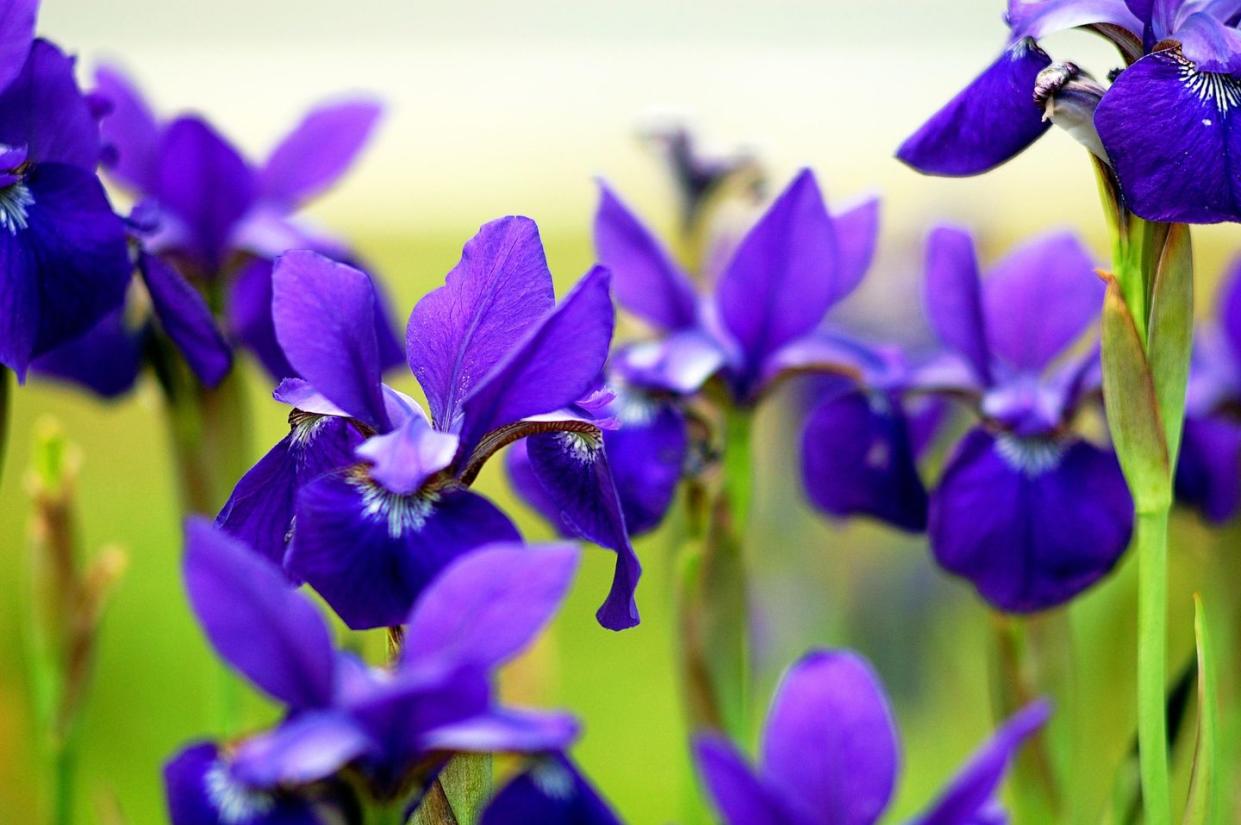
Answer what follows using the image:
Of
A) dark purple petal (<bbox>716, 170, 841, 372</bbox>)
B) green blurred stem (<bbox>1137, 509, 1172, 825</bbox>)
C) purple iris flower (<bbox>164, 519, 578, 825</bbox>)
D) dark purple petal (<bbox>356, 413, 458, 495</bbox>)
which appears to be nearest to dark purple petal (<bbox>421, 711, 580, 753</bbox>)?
purple iris flower (<bbox>164, 519, 578, 825</bbox>)

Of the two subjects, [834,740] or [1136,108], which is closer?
[834,740]

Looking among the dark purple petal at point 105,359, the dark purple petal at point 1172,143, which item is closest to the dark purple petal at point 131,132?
the dark purple petal at point 105,359

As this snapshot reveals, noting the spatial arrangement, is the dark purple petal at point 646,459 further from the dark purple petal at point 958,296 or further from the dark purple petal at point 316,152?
the dark purple petal at point 316,152

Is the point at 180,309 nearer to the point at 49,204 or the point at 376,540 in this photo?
the point at 49,204

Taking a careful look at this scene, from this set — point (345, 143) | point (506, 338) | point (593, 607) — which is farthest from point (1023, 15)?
point (593, 607)

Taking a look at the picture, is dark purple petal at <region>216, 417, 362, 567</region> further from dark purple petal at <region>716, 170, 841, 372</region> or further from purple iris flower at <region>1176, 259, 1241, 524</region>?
purple iris flower at <region>1176, 259, 1241, 524</region>

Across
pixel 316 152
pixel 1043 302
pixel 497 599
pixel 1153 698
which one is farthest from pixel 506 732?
pixel 316 152

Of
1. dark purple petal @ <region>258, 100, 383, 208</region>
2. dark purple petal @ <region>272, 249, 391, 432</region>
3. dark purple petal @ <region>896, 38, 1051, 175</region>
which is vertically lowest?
dark purple petal @ <region>258, 100, 383, 208</region>
